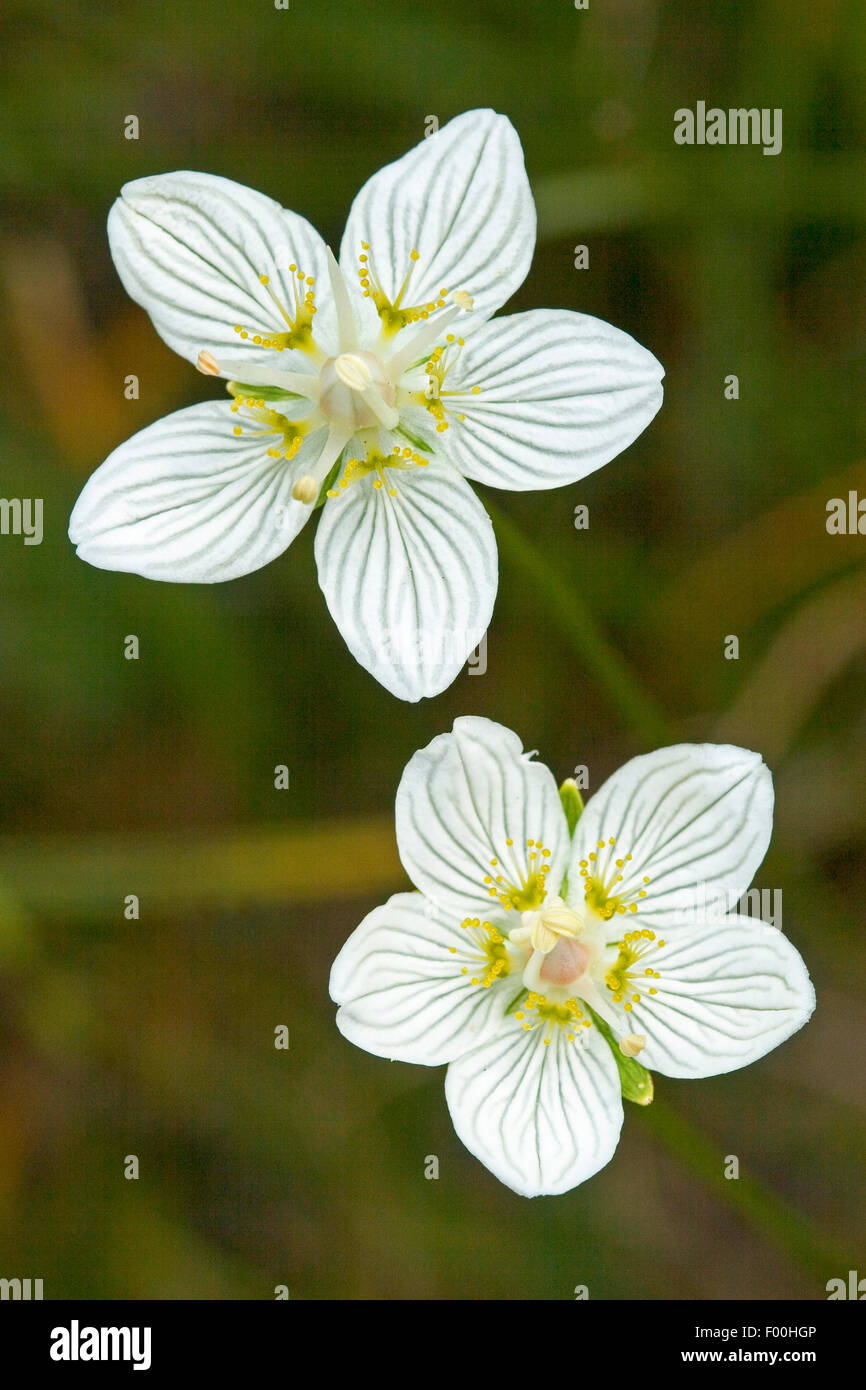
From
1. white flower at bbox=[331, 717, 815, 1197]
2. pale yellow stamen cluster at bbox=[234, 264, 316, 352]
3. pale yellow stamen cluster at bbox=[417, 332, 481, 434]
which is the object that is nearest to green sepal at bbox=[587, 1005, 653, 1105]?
white flower at bbox=[331, 717, 815, 1197]

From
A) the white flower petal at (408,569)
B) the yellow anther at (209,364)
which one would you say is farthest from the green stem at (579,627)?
the yellow anther at (209,364)

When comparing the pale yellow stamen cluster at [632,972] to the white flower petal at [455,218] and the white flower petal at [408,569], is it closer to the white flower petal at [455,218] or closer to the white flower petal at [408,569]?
the white flower petal at [408,569]

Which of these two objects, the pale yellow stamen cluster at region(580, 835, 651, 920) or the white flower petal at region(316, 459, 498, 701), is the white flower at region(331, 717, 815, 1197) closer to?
the pale yellow stamen cluster at region(580, 835, 651, 920)

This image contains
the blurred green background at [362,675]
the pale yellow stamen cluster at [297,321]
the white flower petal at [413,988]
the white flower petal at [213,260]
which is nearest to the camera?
the white flower petal at [413,988]

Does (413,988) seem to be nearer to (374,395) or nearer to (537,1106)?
(537,1106)

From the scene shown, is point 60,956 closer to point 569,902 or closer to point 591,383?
point 569,902

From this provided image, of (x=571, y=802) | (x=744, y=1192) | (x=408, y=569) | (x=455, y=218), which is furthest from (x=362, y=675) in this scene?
(x=744, y=1192)
